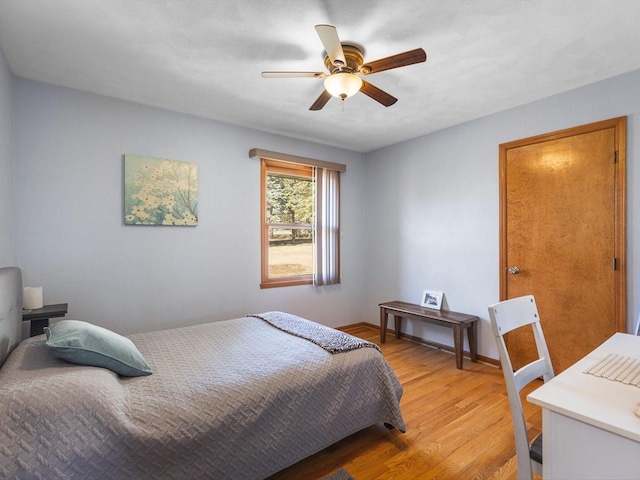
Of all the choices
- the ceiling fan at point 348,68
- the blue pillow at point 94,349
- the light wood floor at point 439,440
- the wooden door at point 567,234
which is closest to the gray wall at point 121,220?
the blue pillow at point 94,349

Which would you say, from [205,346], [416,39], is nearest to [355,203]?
[416,39]

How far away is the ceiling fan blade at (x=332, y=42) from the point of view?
158cm

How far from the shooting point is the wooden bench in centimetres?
316

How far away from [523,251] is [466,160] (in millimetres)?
1119

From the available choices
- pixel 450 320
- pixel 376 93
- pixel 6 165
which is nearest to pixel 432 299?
pixel 450 320

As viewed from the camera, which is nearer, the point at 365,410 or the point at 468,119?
the point at 365,410

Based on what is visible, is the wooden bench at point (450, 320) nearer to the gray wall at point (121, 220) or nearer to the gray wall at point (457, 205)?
the gray wall at point (457, 205)

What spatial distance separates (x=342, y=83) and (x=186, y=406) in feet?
6.58

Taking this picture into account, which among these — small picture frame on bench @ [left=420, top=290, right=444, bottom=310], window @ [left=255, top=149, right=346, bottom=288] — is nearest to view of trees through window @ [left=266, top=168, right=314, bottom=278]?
window @ [left=255, top=149, right=346, bottom=288]

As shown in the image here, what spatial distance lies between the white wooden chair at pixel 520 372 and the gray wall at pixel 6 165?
2981 mm

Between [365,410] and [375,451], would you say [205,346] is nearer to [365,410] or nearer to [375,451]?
[365,410]

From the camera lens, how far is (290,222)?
159 inches

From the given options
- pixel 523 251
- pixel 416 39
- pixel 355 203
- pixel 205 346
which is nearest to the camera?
pixel 416 39

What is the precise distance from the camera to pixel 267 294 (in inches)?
147
